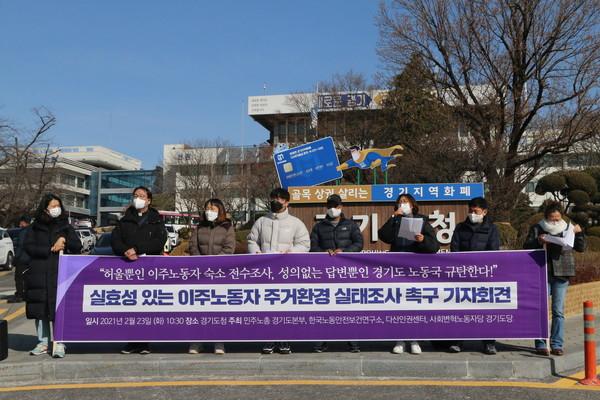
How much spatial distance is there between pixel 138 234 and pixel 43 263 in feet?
3.55

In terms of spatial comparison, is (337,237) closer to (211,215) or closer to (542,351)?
(211,215)

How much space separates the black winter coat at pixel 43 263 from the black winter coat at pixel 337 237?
269 centimetres

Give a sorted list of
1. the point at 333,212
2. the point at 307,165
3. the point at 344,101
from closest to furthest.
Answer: the point at 333,212
the point at 307,165
the point at 344,101

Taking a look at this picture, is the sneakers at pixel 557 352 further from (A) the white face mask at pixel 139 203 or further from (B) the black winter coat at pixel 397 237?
(A) the white face mask at pixel 139 203

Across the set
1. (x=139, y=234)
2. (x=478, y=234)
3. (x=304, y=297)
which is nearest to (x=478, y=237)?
(x=478, y=234)

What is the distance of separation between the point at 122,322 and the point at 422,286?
3.27 metres

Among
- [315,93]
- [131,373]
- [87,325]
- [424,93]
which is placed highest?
[315,93]

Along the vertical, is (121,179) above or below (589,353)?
above

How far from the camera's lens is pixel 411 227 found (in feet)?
21.1

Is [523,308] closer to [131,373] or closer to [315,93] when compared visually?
[131,373]

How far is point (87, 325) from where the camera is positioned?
21.3ft

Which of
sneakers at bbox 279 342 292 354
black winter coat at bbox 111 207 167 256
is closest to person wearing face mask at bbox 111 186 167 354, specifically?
black winter coat at bbox 111 207 167 256

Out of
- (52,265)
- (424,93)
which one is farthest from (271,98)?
(52,265)

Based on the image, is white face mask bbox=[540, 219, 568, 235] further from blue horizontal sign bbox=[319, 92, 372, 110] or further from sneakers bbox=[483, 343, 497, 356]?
blue horizontal sign bbox=[319, 92, 372, 110]
